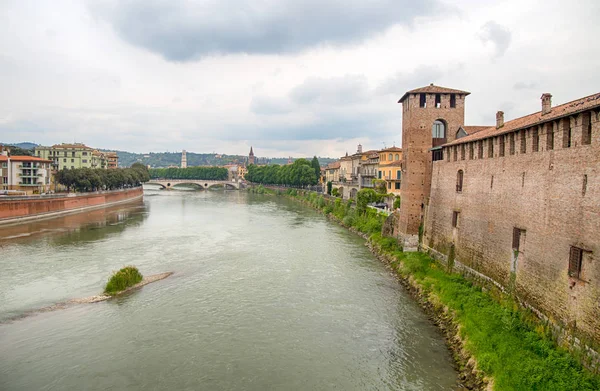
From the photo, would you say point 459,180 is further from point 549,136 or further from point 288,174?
point 288,174

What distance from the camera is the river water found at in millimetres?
11391

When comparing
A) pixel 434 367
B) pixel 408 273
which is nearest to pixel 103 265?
pixel 408 273

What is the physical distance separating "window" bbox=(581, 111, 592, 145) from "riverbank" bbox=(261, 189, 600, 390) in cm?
490

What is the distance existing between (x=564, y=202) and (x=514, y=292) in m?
3.69

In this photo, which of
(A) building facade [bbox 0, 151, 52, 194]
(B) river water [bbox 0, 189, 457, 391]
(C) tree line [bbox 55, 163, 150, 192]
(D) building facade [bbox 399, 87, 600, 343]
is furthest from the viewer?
(C) tree line [bbox 55, 163, 150, 192]

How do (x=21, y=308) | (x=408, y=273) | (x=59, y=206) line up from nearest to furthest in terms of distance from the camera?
(x=21, y=308), (x=408, y=273), (x=59, y=206)

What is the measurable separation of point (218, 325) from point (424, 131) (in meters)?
15.4

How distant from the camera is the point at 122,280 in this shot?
18469 mm

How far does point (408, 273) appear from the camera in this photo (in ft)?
66.4

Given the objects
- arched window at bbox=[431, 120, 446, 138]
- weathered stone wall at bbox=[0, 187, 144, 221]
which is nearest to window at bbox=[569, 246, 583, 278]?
arched window at bbox=[431, 120, 446, 138]

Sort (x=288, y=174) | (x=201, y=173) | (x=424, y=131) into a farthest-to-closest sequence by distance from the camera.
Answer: (x=201, y=173), (x=288, y=174), (x=424, y=131)

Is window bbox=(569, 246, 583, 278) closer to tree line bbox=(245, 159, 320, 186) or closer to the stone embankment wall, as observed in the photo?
the stone embankment wall

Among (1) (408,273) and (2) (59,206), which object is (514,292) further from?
(2) (59,206)

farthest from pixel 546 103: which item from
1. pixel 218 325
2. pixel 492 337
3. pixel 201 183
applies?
pixel 201 183
